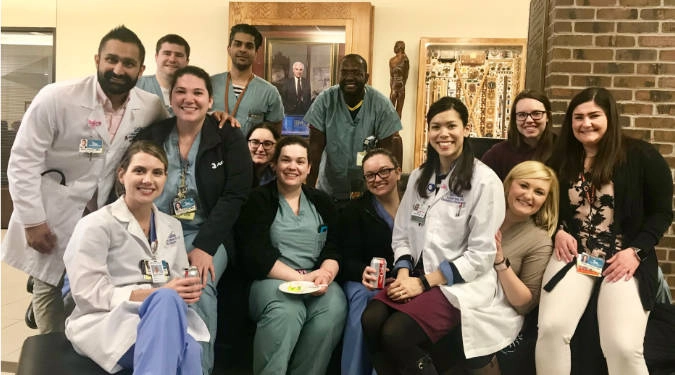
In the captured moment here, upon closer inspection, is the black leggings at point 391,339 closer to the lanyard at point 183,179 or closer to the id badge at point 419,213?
the id badge at point 419,213

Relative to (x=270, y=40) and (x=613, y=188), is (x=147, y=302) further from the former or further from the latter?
(x=270, y=40)

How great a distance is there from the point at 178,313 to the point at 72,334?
462 millimetres

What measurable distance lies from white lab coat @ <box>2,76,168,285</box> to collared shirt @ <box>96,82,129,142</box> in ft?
0.08

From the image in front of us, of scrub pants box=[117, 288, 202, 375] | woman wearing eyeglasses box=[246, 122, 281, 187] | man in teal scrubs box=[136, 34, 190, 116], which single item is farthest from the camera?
man in teal scrubs box=[136, 34, 190, 116]

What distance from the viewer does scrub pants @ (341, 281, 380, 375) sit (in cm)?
239

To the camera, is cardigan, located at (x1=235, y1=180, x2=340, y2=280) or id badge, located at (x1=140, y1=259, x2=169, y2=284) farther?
cardigan, located at (x1=235, y1=180, x2=340, y2=280)

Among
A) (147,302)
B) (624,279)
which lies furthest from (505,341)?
(147,302)

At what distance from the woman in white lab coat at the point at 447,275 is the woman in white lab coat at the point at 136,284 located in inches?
32.8

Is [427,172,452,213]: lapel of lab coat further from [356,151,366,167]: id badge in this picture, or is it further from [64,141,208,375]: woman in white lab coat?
[64,141,208,375]: woman in white lab coat

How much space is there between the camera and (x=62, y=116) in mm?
2520

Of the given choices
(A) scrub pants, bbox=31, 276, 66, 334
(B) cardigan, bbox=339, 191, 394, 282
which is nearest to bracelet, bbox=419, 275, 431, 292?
(B) cardigan, bbox=339, 191, 394, 282

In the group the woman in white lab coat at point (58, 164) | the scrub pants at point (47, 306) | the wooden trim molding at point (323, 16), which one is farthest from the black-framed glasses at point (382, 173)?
the wooden trim molding at point (323, 16)

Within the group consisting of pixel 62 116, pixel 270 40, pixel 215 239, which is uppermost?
pixel 270 40

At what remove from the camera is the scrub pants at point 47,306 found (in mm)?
2676
